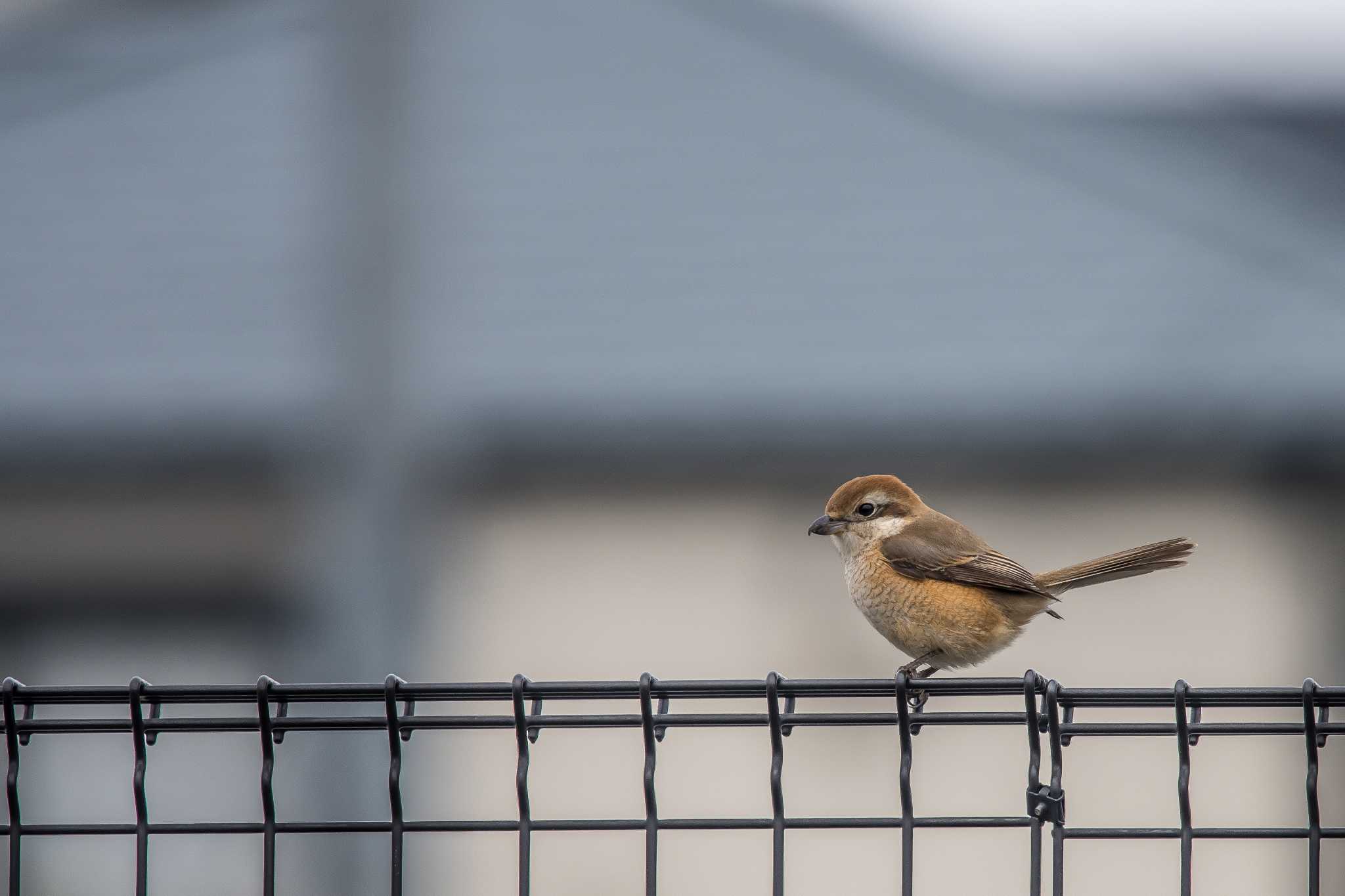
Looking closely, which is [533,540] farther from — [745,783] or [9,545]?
[9,545]

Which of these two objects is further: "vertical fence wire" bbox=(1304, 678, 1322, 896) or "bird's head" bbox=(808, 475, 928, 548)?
"bird's head" bbox=(808, 475, 928, 548)

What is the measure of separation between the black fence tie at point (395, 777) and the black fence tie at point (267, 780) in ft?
0.44

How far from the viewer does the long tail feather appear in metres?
2.71

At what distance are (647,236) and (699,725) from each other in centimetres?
771

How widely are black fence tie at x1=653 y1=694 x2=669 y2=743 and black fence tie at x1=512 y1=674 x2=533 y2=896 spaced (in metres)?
0.15

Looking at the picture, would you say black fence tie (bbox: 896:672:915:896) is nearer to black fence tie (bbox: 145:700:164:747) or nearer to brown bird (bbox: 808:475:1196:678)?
black fence tie (bbox: 145:700:164:747)

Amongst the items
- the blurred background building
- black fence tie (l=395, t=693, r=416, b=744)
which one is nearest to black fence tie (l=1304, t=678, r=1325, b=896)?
black fence tie (l=395, t=693, r=416, b=744)

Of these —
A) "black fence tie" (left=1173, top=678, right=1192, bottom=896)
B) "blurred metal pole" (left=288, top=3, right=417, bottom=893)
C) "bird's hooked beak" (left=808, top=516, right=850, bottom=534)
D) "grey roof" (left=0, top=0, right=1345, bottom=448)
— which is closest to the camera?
"black fence tie" (left=1173, top=678, right=1192, bottom=896)

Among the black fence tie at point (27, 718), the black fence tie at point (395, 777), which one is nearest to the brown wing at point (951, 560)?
the black fence tie at point (395, 777)

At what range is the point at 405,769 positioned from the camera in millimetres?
6648

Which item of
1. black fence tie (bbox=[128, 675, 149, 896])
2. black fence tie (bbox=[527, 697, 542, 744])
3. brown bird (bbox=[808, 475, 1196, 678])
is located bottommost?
black fence tie (bbox=[128, 675, 149, 896])

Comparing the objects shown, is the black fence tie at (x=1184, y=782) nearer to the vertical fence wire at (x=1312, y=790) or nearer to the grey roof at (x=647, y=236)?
the vertical fence wire at (x=1312, y=790)

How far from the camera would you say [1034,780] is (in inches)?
58.0

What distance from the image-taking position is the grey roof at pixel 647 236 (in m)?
7.73
